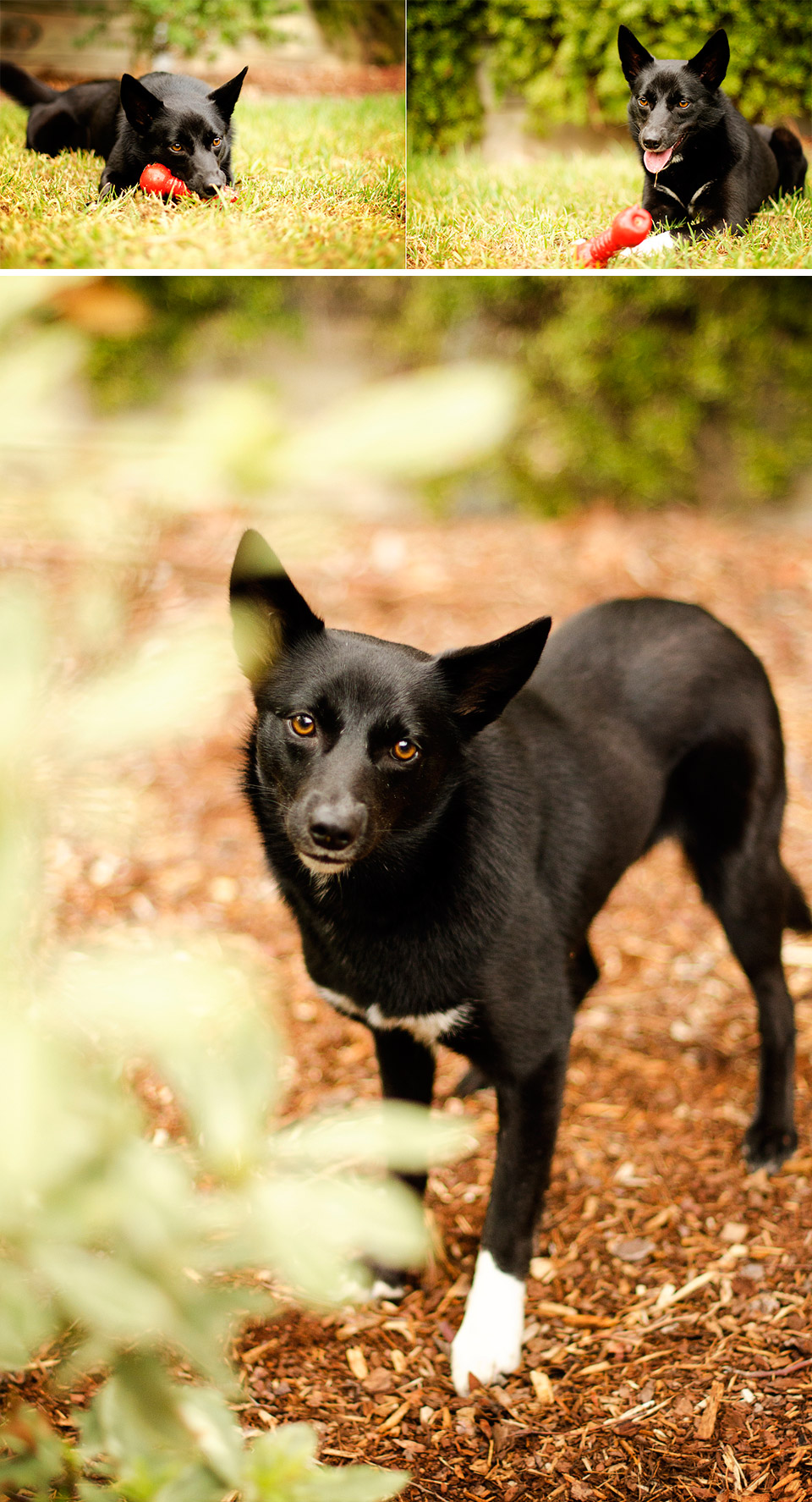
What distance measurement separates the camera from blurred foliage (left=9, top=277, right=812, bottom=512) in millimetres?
4922

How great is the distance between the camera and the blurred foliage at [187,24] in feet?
6.61

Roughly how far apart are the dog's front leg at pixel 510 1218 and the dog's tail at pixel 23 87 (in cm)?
191

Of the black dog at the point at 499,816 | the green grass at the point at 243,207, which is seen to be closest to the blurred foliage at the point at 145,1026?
the black dog at the point at 499,816

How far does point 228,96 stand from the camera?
76.3 inches

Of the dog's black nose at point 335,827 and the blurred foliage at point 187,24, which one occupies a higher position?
the blurred foliage at point 187,24

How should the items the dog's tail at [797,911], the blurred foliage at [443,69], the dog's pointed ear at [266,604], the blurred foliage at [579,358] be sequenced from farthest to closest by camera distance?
the blurred foliage at [579,358]
the dog's tail at [797,911]
the blurred foliage at [443,69]
the dog's pointed ear at [266,604]

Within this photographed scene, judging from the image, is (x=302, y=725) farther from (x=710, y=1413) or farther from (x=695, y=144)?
(x=695, y=144)

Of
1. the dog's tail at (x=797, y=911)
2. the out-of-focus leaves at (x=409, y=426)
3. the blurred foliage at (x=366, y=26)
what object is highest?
the out-of-focus leaves at (x=409, y=426)

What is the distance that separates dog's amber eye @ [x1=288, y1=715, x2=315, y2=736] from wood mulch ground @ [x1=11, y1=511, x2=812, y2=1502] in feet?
0.49

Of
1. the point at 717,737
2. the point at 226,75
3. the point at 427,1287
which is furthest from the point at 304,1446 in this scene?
the point at 226,75

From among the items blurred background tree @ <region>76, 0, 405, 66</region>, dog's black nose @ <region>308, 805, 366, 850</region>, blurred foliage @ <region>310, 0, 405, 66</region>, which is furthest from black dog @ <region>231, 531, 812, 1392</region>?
blurred foliage @ <region>310, 0, 405, 66</region>

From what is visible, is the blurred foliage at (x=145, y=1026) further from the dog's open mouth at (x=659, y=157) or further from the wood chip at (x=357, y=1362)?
the dog's open mouth at (x=659, y=157)

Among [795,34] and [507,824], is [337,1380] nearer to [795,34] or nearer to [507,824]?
[507,824]

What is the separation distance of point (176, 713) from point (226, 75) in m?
1.81
